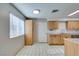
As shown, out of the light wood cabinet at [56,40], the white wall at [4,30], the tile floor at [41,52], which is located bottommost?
the tile floor at [41,52]

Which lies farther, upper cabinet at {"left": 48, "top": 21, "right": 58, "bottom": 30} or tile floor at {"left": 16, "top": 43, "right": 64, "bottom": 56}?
upper cabinet at {"left": 48, "top": 21, "right": 58, "bottom": 30}

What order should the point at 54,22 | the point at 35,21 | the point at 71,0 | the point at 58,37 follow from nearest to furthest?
the point at 71,0
the point at 58,37
the point at 54,22
the point at 35,21

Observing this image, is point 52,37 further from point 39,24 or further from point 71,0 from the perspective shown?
point 71,0

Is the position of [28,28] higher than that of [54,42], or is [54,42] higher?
[28,28]

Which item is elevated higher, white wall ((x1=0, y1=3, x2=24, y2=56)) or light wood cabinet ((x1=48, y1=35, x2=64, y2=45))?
white wall ((x1=0, y1=3, x2=24, y2=56))

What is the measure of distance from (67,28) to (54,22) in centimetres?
116

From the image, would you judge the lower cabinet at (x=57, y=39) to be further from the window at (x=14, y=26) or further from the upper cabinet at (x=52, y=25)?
the window at (x=14, y=26)

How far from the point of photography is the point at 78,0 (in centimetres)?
108

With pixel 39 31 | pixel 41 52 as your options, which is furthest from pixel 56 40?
pixel 41 52

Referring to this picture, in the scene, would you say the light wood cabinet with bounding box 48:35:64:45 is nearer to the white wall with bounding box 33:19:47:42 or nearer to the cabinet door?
the cabinet door

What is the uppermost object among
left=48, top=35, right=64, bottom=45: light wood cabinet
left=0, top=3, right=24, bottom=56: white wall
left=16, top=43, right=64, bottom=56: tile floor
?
left=0, top=3, right=24, bottom=56: white wall

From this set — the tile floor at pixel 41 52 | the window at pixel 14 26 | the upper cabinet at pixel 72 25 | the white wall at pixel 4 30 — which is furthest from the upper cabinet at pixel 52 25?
Result: the white wall at pixel 4 30

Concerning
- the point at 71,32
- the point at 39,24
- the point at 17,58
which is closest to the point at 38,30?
the point at 39,24

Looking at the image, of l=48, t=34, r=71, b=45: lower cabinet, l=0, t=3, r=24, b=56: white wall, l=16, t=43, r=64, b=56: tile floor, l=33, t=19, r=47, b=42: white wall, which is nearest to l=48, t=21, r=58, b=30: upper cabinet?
l=48, t=34, r=71, b=45: lower cabinet
